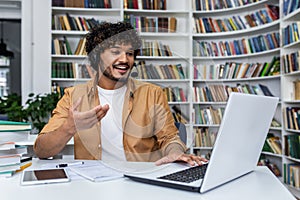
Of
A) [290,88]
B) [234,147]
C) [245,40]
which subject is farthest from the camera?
[245,40]

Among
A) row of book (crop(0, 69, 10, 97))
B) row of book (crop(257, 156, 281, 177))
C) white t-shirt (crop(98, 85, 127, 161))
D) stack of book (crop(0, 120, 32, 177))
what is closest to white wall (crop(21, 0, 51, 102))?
row of book (crop(0, 69, 10, 97))

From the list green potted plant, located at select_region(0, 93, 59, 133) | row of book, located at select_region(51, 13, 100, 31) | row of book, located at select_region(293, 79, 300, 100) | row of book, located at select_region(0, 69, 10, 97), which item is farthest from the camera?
row of book, located at select_region(0, 69, 10, 97)

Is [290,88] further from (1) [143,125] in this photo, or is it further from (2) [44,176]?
(2) [44,176]

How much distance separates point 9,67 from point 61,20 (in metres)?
1.07

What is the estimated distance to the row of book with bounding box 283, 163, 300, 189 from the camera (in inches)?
135

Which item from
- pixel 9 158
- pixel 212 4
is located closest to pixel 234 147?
Answer: pixel 9 158

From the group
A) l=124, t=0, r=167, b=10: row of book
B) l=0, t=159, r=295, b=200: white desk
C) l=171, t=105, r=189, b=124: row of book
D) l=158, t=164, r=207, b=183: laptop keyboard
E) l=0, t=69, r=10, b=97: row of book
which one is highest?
l=124, t=0, r=167, b=10: row of book

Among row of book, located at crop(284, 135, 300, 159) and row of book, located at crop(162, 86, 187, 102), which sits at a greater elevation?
row of book, located at crop(162, 86, 187, 102)

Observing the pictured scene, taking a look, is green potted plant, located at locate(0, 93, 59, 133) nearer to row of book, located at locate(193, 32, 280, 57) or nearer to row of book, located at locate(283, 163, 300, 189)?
row of book, located at locate(193, 32, 280, 57)

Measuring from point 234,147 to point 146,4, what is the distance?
12.1ft

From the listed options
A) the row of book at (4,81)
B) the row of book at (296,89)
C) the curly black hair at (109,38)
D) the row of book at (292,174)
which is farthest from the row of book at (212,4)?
the curly black hair at (109,38)

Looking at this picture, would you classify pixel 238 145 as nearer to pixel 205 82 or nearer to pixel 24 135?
pixel 205 82

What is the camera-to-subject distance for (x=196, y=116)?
3.43 feet

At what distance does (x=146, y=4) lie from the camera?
14.0 ft
